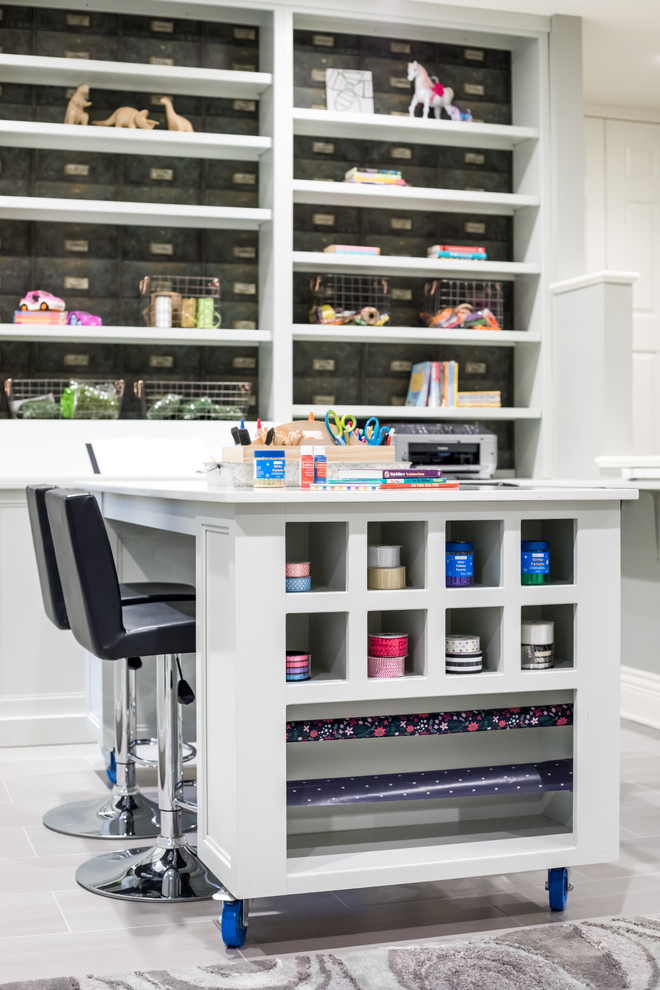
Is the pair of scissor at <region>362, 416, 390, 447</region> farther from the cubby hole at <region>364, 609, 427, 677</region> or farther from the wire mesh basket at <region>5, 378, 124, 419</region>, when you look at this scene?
the wire mesh basket at <region>5, 378, 124, 419</region>

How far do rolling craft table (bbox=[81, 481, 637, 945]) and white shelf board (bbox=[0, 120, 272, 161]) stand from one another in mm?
2752

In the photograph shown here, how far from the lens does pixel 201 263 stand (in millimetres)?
4938

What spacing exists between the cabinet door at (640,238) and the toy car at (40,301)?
3.14 m

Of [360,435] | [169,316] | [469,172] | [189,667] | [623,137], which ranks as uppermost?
[623,137]

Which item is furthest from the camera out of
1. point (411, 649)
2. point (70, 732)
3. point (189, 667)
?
point (70, 732)

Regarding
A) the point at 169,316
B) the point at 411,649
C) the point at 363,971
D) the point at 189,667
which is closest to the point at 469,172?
the point at 169,316

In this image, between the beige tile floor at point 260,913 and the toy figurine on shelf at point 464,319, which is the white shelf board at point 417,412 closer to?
the toy figurine on shelf at point 464,319

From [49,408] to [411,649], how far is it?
9.20ft

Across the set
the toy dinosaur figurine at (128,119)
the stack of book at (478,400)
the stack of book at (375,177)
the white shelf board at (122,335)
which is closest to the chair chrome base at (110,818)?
the white shelf board at (122,335)

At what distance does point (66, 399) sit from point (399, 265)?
161 cm

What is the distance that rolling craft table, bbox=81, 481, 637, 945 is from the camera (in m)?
1.90

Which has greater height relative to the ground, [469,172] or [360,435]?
[469,172]

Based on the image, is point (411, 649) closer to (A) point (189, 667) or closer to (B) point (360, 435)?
(B) point (360, 435)

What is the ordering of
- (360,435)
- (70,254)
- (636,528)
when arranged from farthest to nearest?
1. (70,254)
2. (636,528)
3. (360,435)
